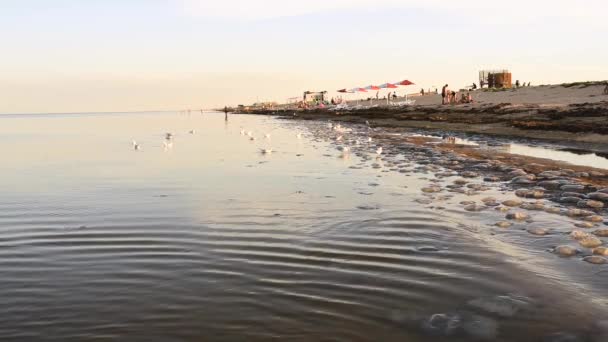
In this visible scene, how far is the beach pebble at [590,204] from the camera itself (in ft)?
28.8

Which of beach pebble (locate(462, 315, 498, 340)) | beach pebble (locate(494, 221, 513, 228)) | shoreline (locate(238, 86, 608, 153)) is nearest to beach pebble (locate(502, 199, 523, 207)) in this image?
beach pebble (locate(494, 221, 513, 228))

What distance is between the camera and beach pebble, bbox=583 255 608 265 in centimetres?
577

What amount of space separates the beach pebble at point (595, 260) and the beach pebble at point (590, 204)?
129 inches

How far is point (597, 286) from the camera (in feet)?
16.5

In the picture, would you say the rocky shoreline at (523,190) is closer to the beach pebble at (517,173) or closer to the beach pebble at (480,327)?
the beach pebble at (517,173)

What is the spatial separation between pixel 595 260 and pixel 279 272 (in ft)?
12.2

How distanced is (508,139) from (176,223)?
2099cm

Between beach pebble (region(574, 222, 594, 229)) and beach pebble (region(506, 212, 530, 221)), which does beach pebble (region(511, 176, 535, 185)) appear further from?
beach pebble (region(574, 222, 594, 229))

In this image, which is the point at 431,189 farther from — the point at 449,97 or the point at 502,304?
the point at 449,97

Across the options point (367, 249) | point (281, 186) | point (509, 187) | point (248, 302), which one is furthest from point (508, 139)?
point (248, 302)

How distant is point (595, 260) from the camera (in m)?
5.83

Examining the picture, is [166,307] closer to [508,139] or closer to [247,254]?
[247,254]

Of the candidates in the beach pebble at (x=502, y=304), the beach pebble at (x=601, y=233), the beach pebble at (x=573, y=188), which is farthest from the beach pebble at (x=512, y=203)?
the beach pebble at (x=502, y=304)

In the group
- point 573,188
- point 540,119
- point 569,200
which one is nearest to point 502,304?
point 569,200
